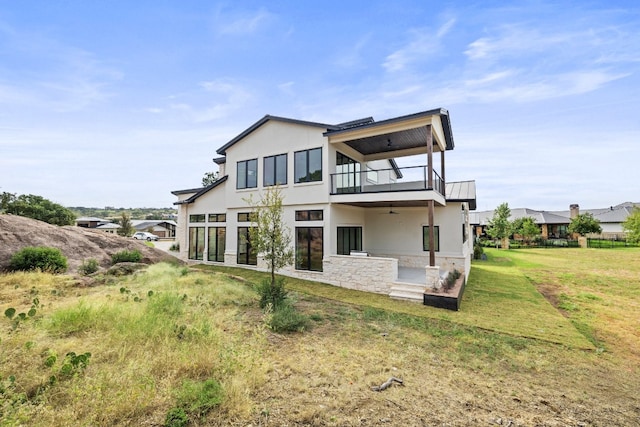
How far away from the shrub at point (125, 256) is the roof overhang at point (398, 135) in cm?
1159

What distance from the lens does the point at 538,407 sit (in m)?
3.84

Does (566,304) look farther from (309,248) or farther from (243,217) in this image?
(243,217)

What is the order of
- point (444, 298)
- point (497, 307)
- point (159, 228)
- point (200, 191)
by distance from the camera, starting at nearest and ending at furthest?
point (444, 298) < point (497, 307) < point (200, 191) < point (159, 228)

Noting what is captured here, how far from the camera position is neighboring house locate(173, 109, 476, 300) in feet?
38.1

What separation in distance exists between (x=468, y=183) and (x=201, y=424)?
18991mm

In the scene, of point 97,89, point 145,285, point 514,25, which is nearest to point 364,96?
point 514,25

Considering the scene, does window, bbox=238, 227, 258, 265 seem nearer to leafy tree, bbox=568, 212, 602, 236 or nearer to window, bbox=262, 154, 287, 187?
window, bbox=262, 154, 287, 187

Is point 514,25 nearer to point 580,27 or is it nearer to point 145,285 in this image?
point 580,27

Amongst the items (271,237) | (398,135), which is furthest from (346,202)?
(271,237)

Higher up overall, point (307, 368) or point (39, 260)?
point (39, 260)

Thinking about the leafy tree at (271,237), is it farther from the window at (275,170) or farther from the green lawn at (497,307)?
the window at (275,170)

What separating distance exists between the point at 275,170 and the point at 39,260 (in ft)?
34.0

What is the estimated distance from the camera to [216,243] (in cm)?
1744

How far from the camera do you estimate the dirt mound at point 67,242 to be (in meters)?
11.0
